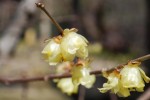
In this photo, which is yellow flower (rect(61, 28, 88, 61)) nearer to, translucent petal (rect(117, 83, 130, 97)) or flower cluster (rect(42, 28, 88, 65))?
flower cluster (rect(42, 28, 88, 65))

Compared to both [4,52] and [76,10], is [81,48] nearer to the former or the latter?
[4,52]

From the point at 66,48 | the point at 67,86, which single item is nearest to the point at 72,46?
the point at 66,48

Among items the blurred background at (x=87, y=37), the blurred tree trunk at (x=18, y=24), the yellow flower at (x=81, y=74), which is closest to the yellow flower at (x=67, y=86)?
the yellow flower at (x=81, y=74)

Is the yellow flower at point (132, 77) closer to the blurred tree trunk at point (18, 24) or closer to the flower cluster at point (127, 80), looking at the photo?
the flower cluster at point (127, 80)

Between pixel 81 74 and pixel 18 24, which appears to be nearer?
pixel 81 74

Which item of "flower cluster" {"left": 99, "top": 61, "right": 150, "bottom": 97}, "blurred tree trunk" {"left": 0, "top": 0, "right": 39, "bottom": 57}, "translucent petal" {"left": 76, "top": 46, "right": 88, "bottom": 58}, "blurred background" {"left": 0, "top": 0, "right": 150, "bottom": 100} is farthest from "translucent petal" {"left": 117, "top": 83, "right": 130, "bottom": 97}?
"blurred background" {"left": 0, "top": 0, "right": 150, "bottom": 100}

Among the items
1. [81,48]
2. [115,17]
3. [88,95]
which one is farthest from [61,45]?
[115,17]

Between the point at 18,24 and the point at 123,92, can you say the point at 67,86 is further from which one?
the point at 18,24
